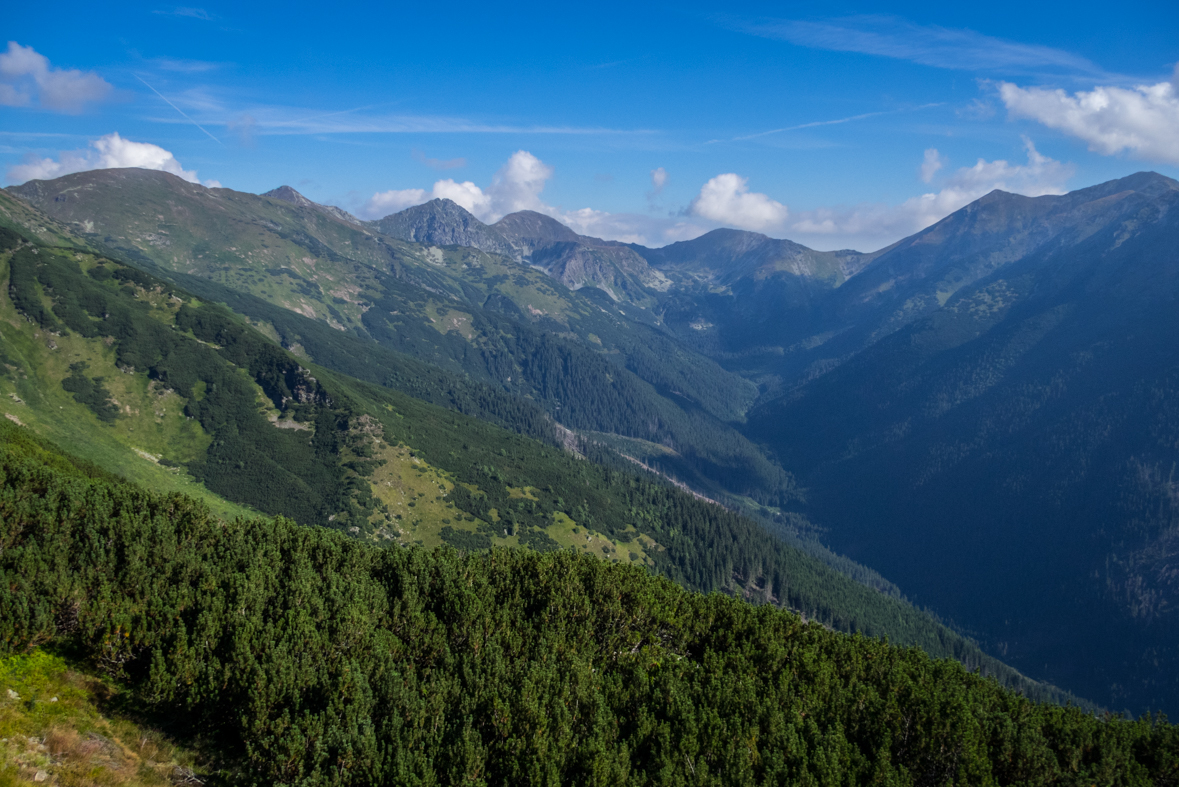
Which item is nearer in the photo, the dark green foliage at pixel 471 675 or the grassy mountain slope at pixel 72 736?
the grassy mountain slope at pixel 72 736

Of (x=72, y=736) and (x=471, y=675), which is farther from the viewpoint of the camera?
(x=471, y=675)

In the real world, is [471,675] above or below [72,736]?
above

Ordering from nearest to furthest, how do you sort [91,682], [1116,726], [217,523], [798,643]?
1. [91,682]
2. [1116,726]
3. [798,643]
4. [217,523]

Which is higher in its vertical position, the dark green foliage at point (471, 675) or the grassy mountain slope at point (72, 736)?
the dark green foliage at point (471, 675)

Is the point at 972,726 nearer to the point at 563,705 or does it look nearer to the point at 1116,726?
the point at 1116,726

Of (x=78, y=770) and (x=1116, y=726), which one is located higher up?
(x=1116, y=726)

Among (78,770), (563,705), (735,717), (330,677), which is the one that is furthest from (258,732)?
(735,717)

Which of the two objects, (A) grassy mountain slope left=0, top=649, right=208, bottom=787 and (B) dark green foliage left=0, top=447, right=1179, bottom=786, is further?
(B) dark green foliage left=0, top=447, right=1179, bottom=786

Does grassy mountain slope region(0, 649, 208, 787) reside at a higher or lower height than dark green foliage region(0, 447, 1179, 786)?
lower
